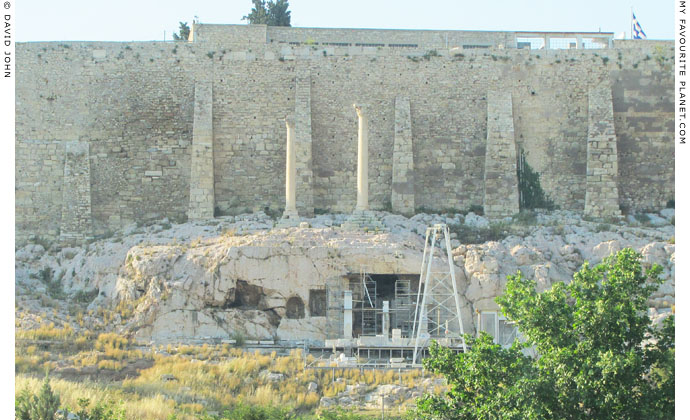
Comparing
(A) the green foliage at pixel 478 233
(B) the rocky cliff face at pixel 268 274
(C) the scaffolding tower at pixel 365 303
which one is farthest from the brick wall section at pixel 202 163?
(A) the green foliage at pixel 478 233

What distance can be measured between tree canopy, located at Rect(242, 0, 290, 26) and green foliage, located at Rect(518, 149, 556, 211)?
1288 cm

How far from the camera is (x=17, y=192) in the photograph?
39.7 m

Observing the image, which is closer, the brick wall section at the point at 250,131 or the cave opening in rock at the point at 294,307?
the cave opening in rock at the point at 294,307

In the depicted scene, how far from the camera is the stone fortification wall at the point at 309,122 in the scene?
39594 millimetres

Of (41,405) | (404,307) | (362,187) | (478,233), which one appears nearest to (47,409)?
(41,405)

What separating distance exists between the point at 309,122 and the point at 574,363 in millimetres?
19021

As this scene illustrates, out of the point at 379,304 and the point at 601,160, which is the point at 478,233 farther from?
the point at 601,160

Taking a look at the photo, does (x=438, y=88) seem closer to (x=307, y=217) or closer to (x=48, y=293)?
(x=307, y=217)

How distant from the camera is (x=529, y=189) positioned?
40281 millimetres

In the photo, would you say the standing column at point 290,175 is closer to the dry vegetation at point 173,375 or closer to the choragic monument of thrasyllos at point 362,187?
the choragic monument of thrasyllos at point 362,187

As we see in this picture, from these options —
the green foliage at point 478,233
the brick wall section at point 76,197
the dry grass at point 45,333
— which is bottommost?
the dry grass at point 45,333

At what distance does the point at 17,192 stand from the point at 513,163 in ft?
51.7

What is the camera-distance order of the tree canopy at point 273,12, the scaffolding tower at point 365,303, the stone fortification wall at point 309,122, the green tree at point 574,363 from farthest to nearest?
the tree canopy at point 273,12
the stone fortification wall at point 309,122
the scaffolding tower at point 365,303
the green tree at point 574,363

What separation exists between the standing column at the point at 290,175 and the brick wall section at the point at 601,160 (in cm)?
945
